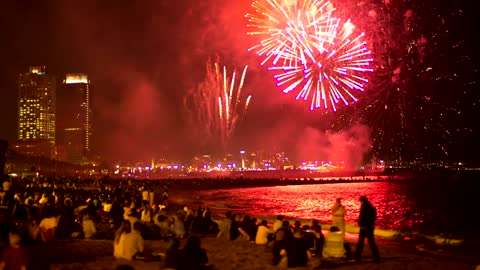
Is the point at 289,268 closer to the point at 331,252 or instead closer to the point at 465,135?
the point at 331,252

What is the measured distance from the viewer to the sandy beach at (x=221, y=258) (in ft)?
38.5

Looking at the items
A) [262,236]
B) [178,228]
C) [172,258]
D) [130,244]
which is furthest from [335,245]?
[178,228]

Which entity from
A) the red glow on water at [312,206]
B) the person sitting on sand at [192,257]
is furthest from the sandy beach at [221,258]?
the red glow on water at [312,206]

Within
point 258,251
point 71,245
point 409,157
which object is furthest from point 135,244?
point 409,157

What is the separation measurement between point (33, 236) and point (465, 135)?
130 metres

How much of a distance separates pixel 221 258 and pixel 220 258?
1.0 inches

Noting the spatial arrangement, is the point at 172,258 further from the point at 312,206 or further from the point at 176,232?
the point at 312,206

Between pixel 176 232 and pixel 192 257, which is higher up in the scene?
pixel 192 257

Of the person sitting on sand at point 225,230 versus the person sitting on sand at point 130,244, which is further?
the person sitting on sand at point 225,230

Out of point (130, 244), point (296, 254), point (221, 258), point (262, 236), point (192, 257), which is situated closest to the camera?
point (192, 257)

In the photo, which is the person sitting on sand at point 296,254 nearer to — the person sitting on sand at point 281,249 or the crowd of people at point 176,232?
the crowd of people at point 176,232

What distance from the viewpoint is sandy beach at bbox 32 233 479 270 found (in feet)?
38.5

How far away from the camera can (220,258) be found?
13266 millimetres

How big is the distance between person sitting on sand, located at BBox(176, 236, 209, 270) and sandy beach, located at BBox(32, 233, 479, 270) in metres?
0.73
